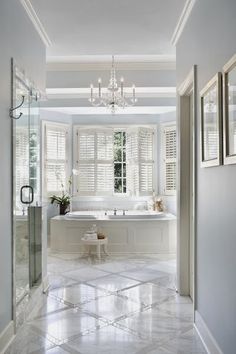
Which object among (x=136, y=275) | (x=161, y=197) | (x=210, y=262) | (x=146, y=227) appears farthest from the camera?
(x=161, y=197)

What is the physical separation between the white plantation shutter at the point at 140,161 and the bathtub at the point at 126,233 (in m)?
1.28

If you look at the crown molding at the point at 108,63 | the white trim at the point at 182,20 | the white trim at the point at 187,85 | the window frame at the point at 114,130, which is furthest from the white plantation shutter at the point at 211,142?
the window frame at the point at 114,130

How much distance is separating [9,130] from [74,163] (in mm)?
4693

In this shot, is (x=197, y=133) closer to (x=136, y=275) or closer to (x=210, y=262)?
(x=210, y=262)

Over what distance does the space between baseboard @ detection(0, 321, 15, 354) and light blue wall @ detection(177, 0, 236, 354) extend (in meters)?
1.58

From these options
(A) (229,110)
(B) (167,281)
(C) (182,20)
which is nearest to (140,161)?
(B) (167,281)

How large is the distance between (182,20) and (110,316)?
3068 millimetres

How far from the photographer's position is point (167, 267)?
17.4 feet

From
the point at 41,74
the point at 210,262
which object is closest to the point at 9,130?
the point at 41,74

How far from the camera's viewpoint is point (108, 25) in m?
3.71

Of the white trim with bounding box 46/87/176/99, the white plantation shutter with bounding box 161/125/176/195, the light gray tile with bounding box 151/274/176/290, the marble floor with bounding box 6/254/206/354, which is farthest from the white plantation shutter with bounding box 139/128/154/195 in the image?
the light gray tile with bounding box 151/274/176/290

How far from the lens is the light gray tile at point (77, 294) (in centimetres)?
387

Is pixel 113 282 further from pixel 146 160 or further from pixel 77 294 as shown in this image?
pixel 146 160

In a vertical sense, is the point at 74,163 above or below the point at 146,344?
above
